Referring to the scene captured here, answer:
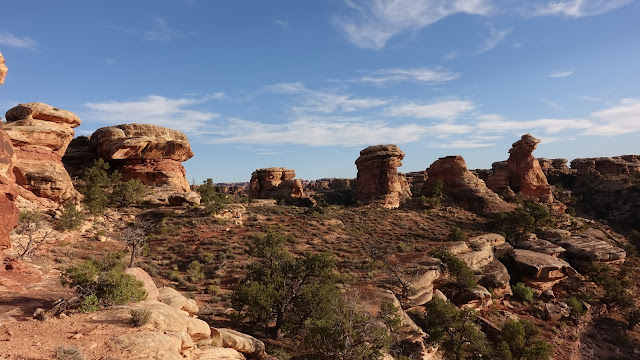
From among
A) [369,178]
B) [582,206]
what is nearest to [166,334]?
[369,178]

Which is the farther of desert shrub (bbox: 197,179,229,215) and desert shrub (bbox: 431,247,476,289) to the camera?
desert shrub (bbox: 197,179,229,215)

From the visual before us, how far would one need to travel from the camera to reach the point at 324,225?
37.8 metres

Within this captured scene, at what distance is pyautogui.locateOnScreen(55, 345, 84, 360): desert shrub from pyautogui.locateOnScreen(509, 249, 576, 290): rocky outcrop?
34.4m

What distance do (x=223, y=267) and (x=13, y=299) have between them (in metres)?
14.0

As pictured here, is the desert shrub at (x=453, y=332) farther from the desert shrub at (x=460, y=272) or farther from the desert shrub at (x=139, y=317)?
the desert shrub at (x=139, y=317)

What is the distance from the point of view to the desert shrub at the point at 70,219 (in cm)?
2408

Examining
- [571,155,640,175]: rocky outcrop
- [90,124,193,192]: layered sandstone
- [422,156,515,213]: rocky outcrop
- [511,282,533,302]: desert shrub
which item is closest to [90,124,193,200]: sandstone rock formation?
[90,124,193,192]: layered sandstone

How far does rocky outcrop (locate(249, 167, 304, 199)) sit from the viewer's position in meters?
64.9

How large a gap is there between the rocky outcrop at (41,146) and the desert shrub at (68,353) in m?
25.9

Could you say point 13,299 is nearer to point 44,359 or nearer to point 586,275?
point 44,359

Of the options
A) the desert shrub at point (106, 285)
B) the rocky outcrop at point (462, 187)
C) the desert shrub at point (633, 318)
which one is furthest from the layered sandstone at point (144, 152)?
the desert shrub at point (633, 318)

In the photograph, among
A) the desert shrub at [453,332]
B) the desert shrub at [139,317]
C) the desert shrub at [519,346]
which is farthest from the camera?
the desert shrub at [519,346]

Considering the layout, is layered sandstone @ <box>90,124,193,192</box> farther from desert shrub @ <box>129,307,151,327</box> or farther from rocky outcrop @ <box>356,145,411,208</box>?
desert shrub @ <box>129,307,151,327</box>

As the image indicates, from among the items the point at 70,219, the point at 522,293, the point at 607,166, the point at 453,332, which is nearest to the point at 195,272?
the point at 70,219
